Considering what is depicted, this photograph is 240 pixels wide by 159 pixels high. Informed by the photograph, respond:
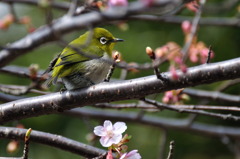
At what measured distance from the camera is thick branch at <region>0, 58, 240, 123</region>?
8.37 ft

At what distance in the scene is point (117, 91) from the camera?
8.95 ft

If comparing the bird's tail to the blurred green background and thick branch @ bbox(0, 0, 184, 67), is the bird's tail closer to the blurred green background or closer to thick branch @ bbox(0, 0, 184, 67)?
thick branch @ bbox(0, 0, 184, 67)

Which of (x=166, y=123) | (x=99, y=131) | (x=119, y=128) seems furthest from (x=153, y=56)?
(x=166, y=123)

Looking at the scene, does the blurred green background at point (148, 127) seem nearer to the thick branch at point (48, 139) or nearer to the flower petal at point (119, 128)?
the thick branch at point (48, 139)

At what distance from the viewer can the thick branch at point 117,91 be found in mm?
2551

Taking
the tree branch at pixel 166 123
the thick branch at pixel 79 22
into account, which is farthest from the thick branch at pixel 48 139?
the tree branch at pixel 166 123

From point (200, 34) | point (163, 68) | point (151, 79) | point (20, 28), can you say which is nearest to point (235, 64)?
point (151, 79)

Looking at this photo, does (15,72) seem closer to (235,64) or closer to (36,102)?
(36,102)

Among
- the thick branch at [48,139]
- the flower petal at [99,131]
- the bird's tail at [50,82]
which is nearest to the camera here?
the flower petal at [99,131]

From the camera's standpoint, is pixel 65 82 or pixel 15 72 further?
pixel 15 72

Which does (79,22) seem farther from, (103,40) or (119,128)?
(103,40)

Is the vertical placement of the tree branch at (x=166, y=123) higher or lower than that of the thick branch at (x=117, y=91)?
higher

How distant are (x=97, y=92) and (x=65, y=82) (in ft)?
2.80

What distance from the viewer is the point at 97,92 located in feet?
9.23
